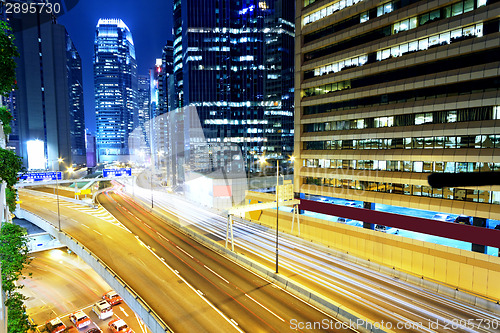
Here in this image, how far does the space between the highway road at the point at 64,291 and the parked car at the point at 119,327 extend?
29.7 inches

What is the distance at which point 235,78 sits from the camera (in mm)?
107750

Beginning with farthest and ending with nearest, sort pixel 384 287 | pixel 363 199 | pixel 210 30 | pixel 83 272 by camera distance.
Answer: pixel 210 30 < pixel 83 272 < pixel 363 199 < pixel 384 287

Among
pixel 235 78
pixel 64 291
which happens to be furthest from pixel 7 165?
pixel 235 78

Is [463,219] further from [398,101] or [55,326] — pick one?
[55,326]

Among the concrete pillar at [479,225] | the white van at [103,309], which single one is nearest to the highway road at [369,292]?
the concrete pillar at [479,225]

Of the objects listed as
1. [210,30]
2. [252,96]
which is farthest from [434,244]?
[210,30]

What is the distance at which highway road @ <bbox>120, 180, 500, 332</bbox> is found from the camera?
20406 millimetres

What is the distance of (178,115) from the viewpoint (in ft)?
365

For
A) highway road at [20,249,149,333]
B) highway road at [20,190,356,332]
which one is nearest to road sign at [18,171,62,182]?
highway road at [20,190,356,332]

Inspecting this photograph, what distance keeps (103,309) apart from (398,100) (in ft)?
142

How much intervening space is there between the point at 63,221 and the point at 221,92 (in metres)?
72.4

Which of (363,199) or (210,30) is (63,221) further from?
(210,30)

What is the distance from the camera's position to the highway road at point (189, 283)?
67.7 ft

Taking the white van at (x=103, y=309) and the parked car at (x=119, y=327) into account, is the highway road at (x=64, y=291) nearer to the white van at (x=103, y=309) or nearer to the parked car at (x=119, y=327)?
the white van at (x=103, y=309)
